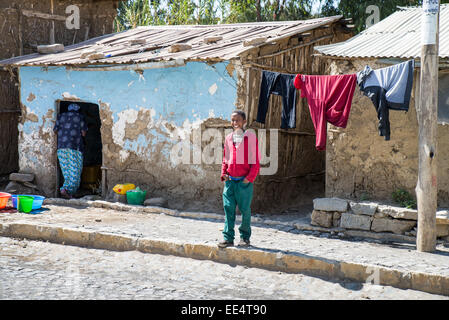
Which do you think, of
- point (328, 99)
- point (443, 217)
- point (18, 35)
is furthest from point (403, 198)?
point (18, 35)

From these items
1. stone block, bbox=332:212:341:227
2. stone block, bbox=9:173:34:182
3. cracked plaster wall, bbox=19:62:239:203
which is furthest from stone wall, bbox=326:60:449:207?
stone block, bbox=9:173:34:182

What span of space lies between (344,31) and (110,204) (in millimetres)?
5582

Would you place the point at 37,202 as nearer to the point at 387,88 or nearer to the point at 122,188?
the point at 122,188

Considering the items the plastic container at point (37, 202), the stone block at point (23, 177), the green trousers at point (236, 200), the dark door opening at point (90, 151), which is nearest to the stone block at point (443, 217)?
the green trousers at point (236, 200)

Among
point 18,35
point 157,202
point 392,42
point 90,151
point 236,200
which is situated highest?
point 18,35

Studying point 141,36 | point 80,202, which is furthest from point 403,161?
point 141,36

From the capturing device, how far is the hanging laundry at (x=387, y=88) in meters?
6.90

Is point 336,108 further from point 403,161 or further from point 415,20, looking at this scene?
point 415,20

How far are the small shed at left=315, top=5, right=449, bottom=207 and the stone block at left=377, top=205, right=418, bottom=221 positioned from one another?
0.41 meters

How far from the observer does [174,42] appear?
1078 cm

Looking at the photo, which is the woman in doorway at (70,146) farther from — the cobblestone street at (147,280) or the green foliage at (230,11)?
the green foliage at (230,11)

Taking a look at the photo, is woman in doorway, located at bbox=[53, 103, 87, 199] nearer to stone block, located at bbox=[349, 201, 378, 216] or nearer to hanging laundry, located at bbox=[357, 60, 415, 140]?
stone block, located at bbox=[349, 201, 378, 216]

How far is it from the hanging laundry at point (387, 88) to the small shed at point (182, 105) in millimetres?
2116

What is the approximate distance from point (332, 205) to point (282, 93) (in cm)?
178
